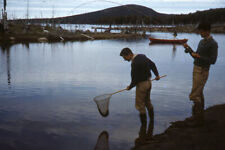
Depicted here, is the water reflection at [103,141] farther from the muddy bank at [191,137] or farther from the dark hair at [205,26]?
the dark hair at [205,26]

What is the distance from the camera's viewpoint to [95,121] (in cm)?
641

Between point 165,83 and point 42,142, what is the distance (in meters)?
7.23

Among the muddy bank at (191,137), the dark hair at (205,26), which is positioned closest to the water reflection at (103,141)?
the muddy bank at (191,137)

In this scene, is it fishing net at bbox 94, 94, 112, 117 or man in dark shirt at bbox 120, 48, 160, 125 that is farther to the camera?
fishing net at bbox 94, 94, 112, 117

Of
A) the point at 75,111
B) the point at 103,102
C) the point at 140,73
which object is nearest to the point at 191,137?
the point at 140,73

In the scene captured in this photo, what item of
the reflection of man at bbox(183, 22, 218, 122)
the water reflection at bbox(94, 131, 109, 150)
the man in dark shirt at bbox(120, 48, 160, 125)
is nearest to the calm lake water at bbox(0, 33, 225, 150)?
the water reflection at bbox(94, 131, 109, 150)

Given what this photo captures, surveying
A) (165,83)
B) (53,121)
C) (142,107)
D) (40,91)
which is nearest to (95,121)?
(53,121)

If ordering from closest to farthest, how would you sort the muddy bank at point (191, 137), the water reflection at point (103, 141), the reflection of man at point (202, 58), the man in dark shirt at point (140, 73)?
1. the muddy bank at point (191, 137)
2. the water reflection at point (103, 141)
3. the man in dark shirt at point (140, 73)
4. the reflection of man at point (202, 58)

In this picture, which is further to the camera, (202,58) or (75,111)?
(75,111)

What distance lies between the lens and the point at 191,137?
4891mm

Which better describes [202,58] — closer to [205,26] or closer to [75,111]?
[205,26]

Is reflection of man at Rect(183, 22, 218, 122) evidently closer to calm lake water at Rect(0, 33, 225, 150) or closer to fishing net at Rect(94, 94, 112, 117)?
calm lake water at Rect(0, 33, 225, 150)

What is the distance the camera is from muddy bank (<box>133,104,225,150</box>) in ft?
14.8

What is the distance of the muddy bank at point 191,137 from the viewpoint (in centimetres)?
450
